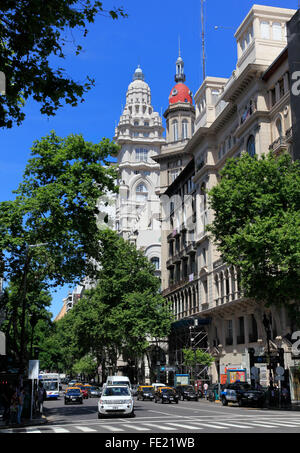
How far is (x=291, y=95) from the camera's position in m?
39.7

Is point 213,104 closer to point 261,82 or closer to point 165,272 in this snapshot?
point 261,82

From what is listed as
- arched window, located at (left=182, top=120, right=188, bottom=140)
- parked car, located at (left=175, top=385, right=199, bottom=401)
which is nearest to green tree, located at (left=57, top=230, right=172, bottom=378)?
parked car, located at (left=175, top=385, right=199, bottom=401)

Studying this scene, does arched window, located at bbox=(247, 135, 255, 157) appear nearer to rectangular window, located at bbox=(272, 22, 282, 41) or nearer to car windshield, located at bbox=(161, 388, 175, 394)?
rectangular window, located at bbox=(272, 22, 282, 41)

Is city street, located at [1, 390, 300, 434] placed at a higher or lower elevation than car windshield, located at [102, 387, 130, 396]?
lower

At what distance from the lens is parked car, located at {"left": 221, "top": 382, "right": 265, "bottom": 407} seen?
33500 millimetres

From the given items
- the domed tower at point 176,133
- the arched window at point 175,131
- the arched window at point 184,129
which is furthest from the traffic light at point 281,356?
the arched window at point 184,129

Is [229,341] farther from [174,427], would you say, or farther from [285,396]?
[174,427]

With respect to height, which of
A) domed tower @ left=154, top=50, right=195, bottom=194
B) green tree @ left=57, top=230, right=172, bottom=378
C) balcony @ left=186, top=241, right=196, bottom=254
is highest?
domed tower @ left=154, top=50, right=195, bottom=194

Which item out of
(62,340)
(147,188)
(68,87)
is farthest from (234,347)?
(147,188)

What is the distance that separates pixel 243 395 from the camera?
1351 inches

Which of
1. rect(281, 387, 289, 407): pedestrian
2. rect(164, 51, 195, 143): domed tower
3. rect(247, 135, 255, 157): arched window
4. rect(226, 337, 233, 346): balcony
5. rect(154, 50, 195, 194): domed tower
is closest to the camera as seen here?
rect(281, 387, 289, 407): pedestrian

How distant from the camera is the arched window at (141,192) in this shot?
409 ft

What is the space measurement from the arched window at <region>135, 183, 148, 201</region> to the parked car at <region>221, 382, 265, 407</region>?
8946 cm

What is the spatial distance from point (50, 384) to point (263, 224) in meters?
40.9
